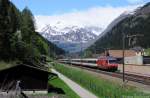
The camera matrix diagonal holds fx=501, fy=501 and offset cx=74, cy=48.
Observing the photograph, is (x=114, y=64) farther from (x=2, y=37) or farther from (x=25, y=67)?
(x=25, y=67)

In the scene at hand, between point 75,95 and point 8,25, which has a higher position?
point 8,25

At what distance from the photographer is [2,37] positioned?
332 ft

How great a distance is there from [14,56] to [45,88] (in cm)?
4606

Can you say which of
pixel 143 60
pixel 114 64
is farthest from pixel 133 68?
pixel 143 60

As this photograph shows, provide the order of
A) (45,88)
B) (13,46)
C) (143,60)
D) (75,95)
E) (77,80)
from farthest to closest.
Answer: (143,60) < (13,46) < (77,80) < (45,88) < (75,95)

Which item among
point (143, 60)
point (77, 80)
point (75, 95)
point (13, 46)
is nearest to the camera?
point (75, 95)

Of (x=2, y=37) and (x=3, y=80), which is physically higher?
(x=2, y=37)

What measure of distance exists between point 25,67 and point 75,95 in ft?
23.4

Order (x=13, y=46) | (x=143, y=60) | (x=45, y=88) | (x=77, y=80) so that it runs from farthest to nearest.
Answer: (x=143, y=60) < (x=13, y=46) < (x=77, y=80) < (x=45, y=88)

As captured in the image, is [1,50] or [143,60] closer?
[1,50]

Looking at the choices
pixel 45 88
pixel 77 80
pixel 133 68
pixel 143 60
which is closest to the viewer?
pixel 45 88

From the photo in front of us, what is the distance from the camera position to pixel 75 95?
54.7 meters

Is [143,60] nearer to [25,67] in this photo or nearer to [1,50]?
[1,50]

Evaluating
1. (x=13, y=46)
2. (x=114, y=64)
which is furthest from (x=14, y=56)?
(x=114, y=64)
